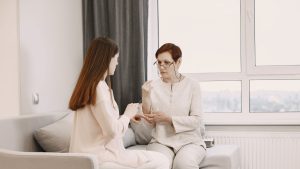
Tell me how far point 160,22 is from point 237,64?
852 millimetres

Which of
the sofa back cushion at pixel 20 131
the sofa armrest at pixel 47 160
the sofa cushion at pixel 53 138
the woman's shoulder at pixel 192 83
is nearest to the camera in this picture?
the sofa armrest at pixel 47 160

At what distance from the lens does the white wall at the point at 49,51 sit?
3.21m

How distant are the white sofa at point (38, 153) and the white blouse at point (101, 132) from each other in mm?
227

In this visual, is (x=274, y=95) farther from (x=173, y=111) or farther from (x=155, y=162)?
(x=155, y=162)

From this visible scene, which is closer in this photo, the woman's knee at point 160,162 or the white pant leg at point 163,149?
the woman's knee at point 160,162

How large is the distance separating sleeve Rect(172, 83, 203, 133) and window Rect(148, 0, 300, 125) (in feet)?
2.62

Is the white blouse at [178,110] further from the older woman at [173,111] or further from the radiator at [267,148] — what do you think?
the radiator at [267,148]

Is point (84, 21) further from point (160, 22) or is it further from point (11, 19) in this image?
point (11, 19)

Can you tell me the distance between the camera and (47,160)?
2131 millimetres

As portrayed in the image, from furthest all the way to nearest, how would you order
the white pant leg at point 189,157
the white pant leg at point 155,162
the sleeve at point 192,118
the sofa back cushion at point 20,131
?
1. the sleeve at point 192,118
2. the white pant leg at point 189,157
3. the sofa back cushion at point 20,131
4. the white pant leg at point 155,162

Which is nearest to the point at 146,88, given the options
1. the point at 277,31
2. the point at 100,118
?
the point at 100,118

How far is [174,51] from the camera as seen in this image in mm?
3504

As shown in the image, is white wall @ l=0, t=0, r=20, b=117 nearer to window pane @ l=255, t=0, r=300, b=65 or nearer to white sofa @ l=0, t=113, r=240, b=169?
white sofa @ l=0, t=113, r=240, b=169

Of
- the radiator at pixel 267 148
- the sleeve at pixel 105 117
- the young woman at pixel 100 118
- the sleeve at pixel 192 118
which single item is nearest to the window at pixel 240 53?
the radiator at pixel 267 148
